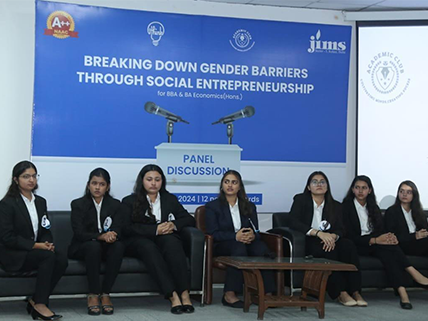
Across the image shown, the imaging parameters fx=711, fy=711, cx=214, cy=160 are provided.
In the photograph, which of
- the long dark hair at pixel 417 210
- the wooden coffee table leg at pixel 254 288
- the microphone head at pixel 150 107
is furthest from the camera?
the microphone head at pixel 150 107

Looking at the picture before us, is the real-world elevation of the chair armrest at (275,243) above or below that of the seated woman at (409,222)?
below

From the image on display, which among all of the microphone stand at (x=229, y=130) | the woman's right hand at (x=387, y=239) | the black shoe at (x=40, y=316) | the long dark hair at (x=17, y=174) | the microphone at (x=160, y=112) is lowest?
the black shoe at (x=40, y=316)

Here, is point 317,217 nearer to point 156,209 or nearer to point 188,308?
point 156,209

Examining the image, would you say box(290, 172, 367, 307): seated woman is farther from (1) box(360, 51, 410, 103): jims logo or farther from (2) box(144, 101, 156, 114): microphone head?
(2) box(144, 101, 156, 114): microphone head

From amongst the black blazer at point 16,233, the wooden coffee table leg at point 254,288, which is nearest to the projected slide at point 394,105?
the wooden coffee table leg at point 254,288

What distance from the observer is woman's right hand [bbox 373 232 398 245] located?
5953 mm

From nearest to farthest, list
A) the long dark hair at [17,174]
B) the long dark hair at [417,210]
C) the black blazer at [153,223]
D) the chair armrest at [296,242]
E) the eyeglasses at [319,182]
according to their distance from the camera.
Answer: the long dark hair at [17,174] < the black blazer at [153,223] < the chair armrest at [296,242] < the eyeglasses at [319,182] < the long dark hair at [417,210]

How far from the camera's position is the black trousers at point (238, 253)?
550cm

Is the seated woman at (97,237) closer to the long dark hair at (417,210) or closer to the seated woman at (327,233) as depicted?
the seated woman at (327,233)

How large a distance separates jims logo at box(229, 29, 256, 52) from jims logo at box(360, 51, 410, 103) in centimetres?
120

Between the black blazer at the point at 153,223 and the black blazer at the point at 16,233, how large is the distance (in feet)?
2.14

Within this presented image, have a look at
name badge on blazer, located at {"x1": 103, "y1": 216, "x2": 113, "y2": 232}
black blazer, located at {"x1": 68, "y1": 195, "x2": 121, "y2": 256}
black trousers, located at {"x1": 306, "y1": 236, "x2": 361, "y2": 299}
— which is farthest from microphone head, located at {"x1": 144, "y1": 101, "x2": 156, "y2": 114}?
black trousers, located at {"x1": 306, "y1": 236, "x2": 361, "y2": 299}

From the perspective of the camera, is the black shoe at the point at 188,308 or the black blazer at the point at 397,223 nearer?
the black shoe at the point at 188,308

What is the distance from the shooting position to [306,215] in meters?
6.14
